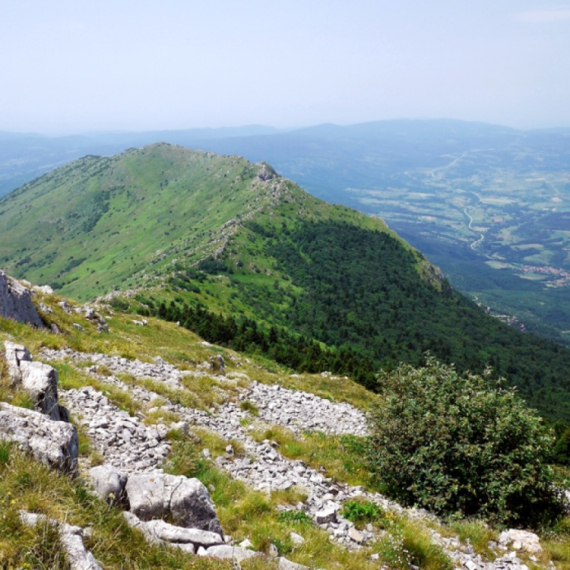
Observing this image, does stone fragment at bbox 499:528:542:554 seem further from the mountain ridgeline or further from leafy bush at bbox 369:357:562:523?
the mountain ridgeline

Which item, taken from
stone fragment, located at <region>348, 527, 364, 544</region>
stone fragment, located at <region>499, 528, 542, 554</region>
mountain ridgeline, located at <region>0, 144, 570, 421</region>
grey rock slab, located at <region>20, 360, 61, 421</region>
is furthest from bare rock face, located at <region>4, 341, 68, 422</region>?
mountain ridgeline, located at <region>0, 144, 570, 421</region>

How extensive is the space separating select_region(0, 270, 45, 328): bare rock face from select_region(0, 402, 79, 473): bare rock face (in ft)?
50.3

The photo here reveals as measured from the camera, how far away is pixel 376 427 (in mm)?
15242

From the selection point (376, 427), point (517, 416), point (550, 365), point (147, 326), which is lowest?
point (550, 365)

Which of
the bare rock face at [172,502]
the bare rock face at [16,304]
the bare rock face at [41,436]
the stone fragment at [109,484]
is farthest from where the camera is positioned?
the bare rock face at [16,304]

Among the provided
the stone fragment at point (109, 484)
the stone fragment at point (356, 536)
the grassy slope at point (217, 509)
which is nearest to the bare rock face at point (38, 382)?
the grassy slope at point (217, 509)

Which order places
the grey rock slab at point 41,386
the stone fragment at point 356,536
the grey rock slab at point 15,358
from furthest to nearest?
the grey rock slab at point 15,358, the stone fragment at point 356,536, the grey rock slab at point 41,386

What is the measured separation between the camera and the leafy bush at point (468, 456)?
12.1 meters

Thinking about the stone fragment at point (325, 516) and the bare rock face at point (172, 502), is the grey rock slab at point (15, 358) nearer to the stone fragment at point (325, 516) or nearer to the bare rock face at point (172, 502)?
the bare rock face at point (172, 502)

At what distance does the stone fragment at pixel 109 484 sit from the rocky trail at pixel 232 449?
2.16m

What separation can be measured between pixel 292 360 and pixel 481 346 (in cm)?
12142

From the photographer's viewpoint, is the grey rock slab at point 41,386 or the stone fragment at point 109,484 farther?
the grey rock slab at point 41,386

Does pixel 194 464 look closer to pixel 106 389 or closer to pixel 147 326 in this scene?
pixel 106 389

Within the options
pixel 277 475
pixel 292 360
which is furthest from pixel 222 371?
pixel 292 360
